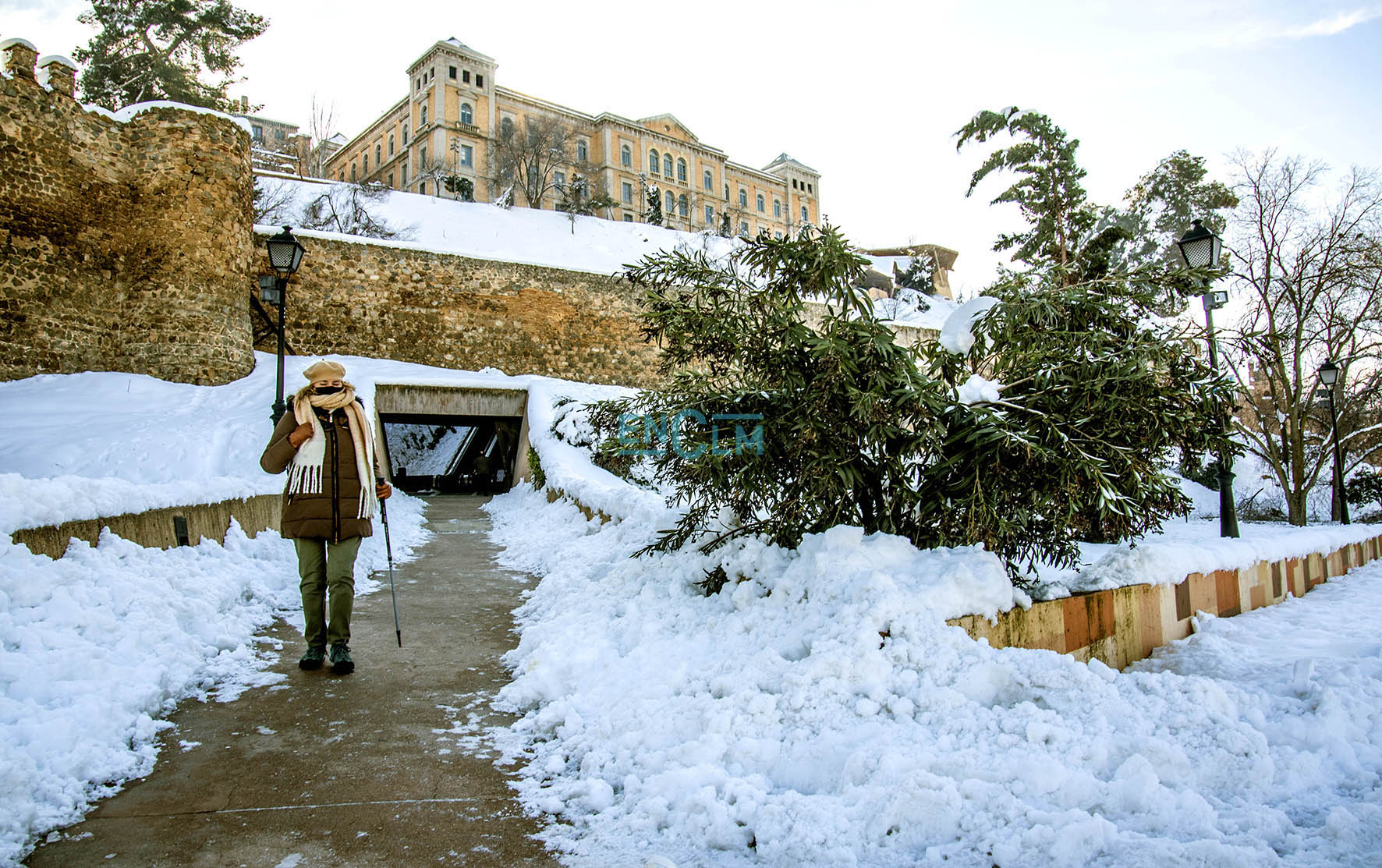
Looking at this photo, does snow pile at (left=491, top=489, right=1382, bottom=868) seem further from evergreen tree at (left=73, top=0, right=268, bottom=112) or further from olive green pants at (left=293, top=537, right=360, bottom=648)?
evergreen tree at (left=73, top=0, right=268, bottom=112)

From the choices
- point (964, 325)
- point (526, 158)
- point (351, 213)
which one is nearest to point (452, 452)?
point (351, 213)

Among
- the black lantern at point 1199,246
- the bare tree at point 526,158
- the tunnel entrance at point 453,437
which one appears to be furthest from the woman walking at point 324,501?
the bare tree at point 526,158

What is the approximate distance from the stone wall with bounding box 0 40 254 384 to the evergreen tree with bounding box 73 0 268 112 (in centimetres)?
1359

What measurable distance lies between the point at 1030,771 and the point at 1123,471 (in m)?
Result: 1.98

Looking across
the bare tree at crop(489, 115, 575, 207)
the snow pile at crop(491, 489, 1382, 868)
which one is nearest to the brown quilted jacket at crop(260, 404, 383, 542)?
the snow pile at crop(491, 489, 1382, 868)

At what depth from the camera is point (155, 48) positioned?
25719 mm

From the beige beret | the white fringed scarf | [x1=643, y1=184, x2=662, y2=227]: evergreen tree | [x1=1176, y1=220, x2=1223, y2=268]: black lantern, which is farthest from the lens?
[x1=643, y1=184, x2=662, y2=227]: evergreen tree

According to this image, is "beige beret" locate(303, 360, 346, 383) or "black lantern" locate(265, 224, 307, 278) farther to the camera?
"black lantern" locate(265, 224, 307, 278)

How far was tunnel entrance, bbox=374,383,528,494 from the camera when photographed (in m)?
16.0

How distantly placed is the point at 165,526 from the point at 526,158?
45.4 m

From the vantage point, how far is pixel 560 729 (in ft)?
9.97

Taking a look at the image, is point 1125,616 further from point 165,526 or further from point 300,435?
point 165,526

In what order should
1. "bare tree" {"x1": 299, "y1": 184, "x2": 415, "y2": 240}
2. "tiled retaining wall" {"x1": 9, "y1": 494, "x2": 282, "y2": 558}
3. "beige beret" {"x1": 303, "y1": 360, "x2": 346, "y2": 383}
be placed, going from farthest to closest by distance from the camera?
1. "bare tree" {"x1": 299, "y1": 184, "x2": 415, "y2": 240}
2. "beige beret" {"x1": 303, "y1": 360, "x2": 346, "y2": 383}
3. "tiled retaining wall" {"x1": 9, "y1": 494, "x2": 282, "y2": 558}

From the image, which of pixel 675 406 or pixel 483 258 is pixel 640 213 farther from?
pixel 675 406
